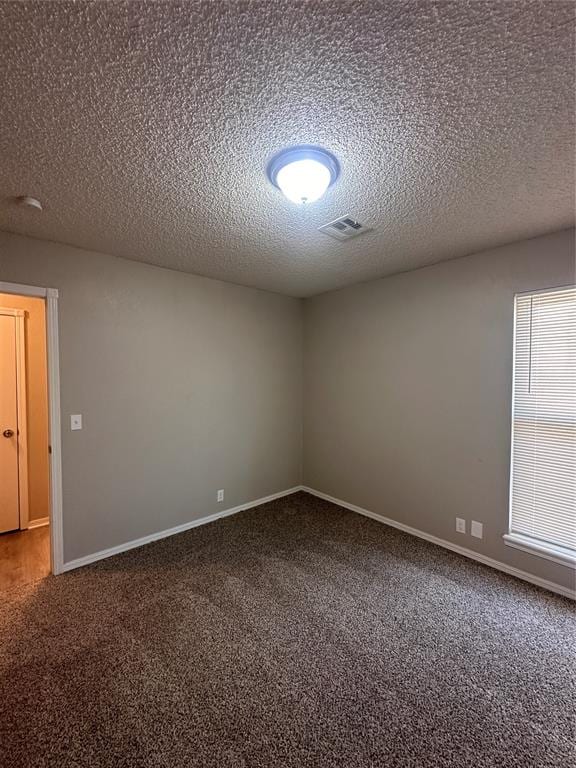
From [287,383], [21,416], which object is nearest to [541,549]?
[287,383]

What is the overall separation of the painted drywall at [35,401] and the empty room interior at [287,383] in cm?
2

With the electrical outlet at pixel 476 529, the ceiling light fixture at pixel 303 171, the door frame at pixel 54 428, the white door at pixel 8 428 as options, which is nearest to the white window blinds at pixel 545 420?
the electrical outlet at pixel 476 529

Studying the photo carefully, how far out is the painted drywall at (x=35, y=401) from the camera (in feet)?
11.1

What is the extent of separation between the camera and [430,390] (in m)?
3.02

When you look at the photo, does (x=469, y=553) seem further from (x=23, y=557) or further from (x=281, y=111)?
(x=23, y=557)

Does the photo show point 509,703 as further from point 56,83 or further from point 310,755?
point 56,83

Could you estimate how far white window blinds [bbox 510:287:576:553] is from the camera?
7.52ft

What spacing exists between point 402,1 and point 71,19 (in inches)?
36.0

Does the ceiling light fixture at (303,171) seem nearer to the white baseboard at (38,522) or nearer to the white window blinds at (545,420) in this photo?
the white window blinds at (545,420)

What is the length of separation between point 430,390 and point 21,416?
4.02 meters

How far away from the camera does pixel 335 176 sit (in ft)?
5.39

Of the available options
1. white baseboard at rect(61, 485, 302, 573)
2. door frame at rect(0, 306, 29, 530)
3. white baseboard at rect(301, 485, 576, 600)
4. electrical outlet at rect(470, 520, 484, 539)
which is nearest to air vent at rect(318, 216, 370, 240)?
electrical outlet at rect(470, 520, 484, 539)

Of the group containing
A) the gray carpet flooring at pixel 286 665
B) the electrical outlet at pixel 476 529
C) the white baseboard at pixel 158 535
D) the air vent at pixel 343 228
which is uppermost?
the air vent at pixel 343 228

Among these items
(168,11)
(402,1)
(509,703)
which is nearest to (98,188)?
(168,11)
